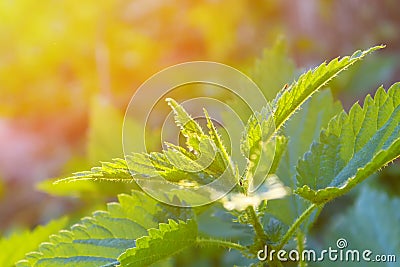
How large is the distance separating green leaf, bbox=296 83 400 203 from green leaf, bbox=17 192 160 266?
0.56 feet

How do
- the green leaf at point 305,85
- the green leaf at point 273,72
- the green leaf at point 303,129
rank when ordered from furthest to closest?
the green leaf at point 273,72
the green leaf at point 303,129
the green leaf at point 305,85

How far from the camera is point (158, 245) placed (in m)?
0.54

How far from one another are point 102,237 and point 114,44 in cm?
219

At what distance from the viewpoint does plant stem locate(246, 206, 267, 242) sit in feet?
1.77

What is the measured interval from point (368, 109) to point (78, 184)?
0.63m

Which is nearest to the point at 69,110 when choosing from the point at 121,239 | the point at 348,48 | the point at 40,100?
the point at 40,100

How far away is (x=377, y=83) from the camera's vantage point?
2.10 metres

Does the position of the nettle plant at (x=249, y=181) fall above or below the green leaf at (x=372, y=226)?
below

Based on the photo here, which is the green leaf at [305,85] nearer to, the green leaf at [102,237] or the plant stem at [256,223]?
the plant stem at [256,223]

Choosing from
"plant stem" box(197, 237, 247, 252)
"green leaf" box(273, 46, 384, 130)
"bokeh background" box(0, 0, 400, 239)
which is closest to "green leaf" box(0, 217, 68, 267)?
"plant stem" box(197, 237, 247, 252)

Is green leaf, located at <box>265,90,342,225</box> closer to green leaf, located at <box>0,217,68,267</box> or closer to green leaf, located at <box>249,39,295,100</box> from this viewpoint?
green leaf, located at <box>249,39,295,100</box>

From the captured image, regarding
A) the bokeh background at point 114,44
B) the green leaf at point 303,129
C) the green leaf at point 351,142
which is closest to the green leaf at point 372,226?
the green leaf at point 303,129

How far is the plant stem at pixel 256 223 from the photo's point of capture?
1.77 feet

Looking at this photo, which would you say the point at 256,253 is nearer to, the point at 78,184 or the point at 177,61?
the point at 78,184
